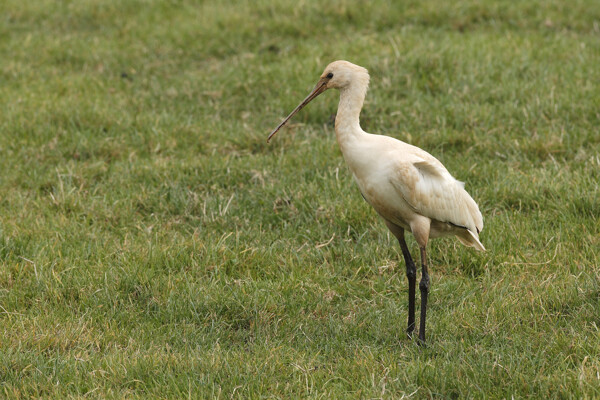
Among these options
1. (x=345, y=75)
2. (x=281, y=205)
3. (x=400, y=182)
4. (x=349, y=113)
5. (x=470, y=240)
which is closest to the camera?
(x=400, y=182)

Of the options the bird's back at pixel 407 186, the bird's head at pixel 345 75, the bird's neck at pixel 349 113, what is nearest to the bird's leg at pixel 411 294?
the bird's back at pixel 407 186

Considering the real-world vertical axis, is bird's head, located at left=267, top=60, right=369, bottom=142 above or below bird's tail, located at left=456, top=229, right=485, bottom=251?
above

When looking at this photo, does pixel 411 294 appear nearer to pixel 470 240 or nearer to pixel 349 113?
pixel 470 240

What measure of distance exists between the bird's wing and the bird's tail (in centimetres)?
5

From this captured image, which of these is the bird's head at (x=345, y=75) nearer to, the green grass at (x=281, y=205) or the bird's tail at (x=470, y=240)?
the bird's tail at (x=470, y=240)

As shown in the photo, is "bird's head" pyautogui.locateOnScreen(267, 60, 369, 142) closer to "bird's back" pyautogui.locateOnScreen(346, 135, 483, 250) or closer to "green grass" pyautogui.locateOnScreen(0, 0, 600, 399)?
"bird's back" pyautogui.locateOnScreen(346, 135, 483, 250)

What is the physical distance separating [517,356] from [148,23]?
26.4ft

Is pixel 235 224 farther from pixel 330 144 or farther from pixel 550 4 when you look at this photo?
pixel 550 4

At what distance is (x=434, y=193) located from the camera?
5.18m

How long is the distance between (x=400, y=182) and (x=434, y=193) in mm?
326

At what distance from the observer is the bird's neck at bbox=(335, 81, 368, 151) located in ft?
16.8

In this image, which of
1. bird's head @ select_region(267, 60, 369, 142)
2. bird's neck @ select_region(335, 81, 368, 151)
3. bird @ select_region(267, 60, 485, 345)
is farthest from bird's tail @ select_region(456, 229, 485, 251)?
bird's head @ select_region(267, 60, 369, 142)

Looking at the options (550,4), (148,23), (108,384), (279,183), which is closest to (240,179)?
(279,183)

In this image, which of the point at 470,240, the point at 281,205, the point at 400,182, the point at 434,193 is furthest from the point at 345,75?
the point at 281,205
